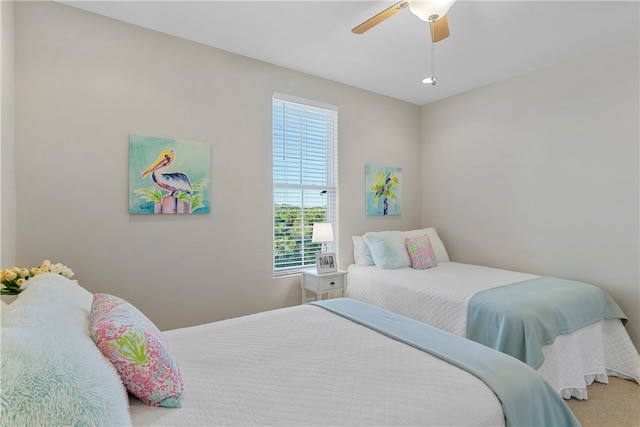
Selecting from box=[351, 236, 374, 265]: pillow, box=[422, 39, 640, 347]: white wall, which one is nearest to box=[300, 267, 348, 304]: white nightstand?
box=[351, 236, 374, 265]: pillow

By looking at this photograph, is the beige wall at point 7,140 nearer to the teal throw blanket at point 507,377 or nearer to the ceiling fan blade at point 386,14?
the ceiling fan blade at point 386,14

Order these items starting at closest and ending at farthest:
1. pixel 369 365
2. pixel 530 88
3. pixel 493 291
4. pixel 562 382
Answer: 1. pixel 369 365
2. pixel 562 382
3. pixel 493 291
4. pixel 530 88

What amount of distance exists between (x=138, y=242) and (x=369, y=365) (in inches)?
77.6

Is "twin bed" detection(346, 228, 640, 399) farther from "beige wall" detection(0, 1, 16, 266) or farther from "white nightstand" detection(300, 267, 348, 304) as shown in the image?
"beige wall" detection(0, 1, 16, 266)

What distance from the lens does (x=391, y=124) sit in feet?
13.2

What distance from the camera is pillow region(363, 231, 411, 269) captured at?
10.9 ft

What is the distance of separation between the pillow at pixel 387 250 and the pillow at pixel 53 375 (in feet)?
8.74

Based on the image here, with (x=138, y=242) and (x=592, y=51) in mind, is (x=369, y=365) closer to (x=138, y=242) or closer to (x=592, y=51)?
(x=138, y=242)

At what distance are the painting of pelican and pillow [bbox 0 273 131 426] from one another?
1.52 meters

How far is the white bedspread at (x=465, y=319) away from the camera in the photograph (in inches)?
86.2

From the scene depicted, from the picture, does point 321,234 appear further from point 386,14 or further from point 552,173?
point 552,173

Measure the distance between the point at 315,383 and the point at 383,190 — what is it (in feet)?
9.73

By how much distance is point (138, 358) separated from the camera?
1.02 metres

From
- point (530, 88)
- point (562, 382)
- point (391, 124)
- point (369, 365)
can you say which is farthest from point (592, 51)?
point (369, 365)
